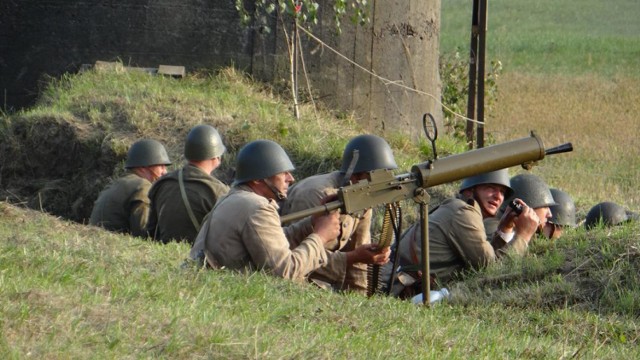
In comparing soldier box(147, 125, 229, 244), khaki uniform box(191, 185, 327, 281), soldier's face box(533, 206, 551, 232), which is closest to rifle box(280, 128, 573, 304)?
khaki uniform box(191, 185, 327, 281)

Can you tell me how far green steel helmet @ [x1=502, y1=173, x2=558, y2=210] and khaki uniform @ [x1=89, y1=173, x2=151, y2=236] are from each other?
347 centimetres

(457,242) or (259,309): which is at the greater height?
(259,309)

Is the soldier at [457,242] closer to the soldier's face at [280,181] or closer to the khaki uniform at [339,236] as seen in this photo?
the khaki uniform at [339,236]

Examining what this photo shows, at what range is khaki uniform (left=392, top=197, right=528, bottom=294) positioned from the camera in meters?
11.4

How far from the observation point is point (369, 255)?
10.4 meters

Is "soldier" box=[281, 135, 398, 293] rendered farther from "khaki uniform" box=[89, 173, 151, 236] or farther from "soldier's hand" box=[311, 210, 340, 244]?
"khaki uniform" box=[89, 173, 151, 236]

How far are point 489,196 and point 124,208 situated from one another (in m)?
3.59

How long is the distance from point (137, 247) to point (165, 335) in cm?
408

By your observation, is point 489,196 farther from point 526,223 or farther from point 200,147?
point 200,147

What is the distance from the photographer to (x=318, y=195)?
11242 millimetres

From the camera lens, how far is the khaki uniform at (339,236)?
10586 mm

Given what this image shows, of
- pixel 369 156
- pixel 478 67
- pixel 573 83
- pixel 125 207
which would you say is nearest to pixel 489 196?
pixel 369 156

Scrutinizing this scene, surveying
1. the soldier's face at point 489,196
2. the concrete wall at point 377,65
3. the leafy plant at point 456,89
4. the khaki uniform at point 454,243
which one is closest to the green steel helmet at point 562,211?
the soldier's face at point 489,196

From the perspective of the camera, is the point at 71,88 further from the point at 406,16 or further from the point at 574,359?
the point at 574,359
